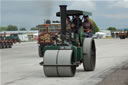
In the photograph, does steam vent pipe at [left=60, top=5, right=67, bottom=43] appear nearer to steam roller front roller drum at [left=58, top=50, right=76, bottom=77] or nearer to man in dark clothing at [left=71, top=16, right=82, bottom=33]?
steam roller front roller drum at [left=58, top=50, right=76, bottom=77]

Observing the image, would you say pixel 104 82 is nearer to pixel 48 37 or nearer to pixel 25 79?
pixel 25 79

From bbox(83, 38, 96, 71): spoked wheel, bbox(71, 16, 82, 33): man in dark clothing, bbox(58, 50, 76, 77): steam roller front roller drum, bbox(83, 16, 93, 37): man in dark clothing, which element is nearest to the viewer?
bbox(58, 50, 76, 77): steam roller front roller drum

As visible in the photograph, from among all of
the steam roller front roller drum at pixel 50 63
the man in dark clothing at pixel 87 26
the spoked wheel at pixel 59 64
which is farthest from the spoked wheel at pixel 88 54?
the steam roller front roller drum at pixel 50 63

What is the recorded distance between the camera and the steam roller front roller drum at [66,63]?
33.6 ft

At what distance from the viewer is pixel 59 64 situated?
1027 centimetres

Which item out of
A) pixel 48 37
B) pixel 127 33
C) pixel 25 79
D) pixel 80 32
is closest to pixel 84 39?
pixel 80 32

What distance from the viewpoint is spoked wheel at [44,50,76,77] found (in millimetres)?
10265

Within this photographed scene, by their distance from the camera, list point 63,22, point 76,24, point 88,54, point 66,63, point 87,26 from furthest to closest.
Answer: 1. point 87,26
2. point 76,24
3. point 88,54
4. point 63,22
5. point 66,63

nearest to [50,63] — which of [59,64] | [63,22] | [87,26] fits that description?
[59,64]

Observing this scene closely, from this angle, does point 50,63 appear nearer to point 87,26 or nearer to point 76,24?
point 76,24

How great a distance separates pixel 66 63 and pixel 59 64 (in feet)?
0.72

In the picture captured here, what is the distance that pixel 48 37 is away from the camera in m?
21.3

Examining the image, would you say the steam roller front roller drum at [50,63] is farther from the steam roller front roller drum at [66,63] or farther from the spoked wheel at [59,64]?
the steam roller front roller drum at [66,63]

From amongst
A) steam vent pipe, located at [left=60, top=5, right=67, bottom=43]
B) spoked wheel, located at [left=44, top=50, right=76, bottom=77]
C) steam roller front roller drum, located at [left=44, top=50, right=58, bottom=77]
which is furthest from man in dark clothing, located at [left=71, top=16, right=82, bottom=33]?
steam roller front roller drum, located at [left=44, top=50, right=58, bottom=77]
